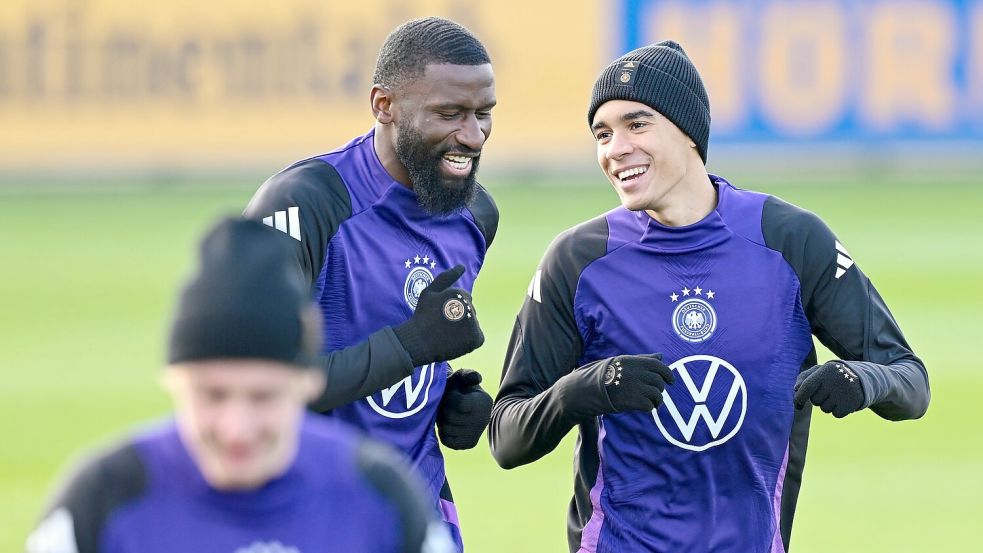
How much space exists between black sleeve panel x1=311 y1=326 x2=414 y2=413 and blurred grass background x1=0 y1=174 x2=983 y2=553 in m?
0.52

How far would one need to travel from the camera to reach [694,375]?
14.1 ft

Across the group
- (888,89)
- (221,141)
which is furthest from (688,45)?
(221,141)

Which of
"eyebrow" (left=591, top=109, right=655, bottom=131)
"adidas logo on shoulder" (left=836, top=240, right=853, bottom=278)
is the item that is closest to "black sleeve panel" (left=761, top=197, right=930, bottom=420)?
"adidas logo on shoulder" (left=836, top=240, right=853, bottom=278)

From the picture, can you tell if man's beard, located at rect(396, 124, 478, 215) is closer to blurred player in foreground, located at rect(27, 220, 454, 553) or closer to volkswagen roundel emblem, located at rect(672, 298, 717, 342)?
volkswagen roundel emblem, located at rect(672, 298, 717, 342)

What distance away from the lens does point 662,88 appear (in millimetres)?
4434

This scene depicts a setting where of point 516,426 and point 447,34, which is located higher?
point 447,34

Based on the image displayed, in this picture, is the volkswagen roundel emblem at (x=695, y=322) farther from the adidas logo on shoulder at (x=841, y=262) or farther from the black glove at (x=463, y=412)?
the black glove at (x=463, y=412)

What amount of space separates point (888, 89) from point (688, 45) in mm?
2868

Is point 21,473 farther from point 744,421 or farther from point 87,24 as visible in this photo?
point 87,24

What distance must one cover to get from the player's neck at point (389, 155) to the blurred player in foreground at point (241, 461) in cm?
200

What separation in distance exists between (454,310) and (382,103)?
0.81 metres

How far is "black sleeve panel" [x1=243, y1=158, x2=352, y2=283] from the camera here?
4328mm

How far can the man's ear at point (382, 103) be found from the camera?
4719 mm

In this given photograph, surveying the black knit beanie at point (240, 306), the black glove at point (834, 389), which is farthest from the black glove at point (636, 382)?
the black knit beanie at point (240, 306)
